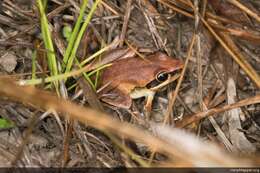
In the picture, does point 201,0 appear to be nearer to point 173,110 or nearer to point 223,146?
point 173,110

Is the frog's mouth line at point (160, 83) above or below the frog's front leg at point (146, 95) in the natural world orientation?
above

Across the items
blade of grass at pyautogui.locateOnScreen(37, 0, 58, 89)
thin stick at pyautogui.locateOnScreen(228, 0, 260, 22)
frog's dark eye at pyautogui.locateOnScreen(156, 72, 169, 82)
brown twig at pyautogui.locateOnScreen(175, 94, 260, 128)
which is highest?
thin stick at pyautogui.locateOnScreen(228, 0, 260, 22)

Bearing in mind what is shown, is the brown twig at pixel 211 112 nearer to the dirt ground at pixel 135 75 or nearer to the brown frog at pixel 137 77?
the dirt ground at pixel 135 75

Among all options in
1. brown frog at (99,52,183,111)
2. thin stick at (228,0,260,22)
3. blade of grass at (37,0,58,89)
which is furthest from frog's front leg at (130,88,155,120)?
thin stick at (228,0,260,22)

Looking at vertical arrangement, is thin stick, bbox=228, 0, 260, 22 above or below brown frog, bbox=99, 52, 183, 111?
above

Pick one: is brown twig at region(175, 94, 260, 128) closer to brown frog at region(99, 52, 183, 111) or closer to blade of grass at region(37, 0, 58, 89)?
brown frog at region(99, 52, 183, 111)

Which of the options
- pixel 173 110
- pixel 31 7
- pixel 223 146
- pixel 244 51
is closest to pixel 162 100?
pixel 173 110

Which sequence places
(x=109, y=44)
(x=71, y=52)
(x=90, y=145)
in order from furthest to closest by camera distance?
(x=109, y=44) < (x=71, y=52) < (x=90, y=145)

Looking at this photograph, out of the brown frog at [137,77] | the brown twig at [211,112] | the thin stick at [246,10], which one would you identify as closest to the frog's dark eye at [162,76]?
the brown frog at [137,77]
